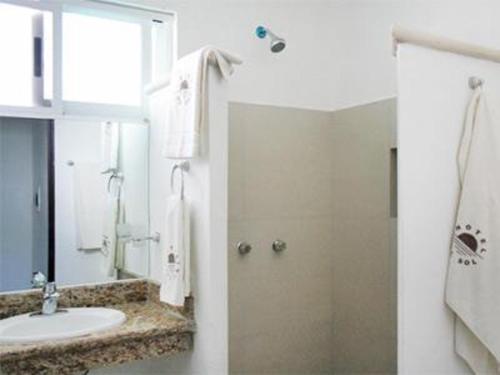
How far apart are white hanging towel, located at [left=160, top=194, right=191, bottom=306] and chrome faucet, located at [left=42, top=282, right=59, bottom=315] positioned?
1.53ft

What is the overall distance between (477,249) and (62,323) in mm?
1599

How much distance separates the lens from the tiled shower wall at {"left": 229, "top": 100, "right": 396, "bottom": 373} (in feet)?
8.08

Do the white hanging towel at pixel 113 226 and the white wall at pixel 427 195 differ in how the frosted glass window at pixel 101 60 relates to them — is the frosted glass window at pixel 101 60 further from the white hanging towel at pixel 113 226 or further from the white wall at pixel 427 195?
the white wall at pixel 427 195

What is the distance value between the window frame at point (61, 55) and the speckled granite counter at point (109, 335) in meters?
0.78

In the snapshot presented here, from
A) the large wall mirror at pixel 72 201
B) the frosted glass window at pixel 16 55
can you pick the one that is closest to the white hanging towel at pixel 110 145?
the large wall mirror at pixel 72 201

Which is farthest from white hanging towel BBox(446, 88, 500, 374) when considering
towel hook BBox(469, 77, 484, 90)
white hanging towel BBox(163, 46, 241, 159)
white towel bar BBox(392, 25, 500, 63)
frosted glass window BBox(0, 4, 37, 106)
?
frosted glass window BBox(0, 4, 37, 106)

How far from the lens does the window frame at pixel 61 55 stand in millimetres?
2107

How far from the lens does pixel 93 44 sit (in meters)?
2.29

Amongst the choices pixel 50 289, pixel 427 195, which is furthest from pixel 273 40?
pixel 50 289

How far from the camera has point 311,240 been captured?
2.71 meters

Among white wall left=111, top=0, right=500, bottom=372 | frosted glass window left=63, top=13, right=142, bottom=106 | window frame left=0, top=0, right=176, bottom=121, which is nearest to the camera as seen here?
window frame left=0, top=0, right=176, bottom=121

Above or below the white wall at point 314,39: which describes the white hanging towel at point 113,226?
below

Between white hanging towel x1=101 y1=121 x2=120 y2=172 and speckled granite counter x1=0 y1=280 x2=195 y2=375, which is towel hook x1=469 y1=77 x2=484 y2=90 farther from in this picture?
white hanging towel x1=101 y1=121 x2=120 y2=172

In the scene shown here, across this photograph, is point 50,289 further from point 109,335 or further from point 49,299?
point 109,335
